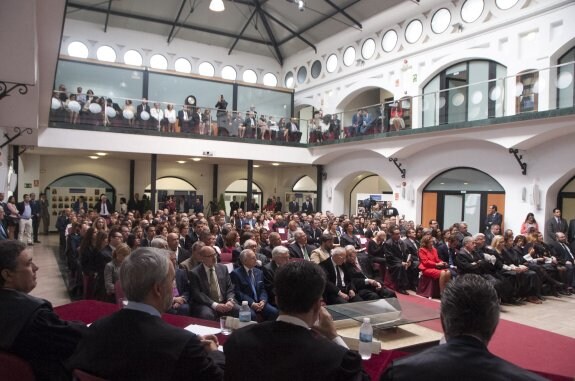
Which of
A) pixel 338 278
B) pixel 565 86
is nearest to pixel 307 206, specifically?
pixel 565 86

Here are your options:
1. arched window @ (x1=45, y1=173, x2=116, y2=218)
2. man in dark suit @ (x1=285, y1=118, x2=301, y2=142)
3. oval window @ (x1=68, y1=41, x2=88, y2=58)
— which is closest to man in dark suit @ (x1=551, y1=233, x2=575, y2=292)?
man in dark suit @ (x1=285, y1=118, x2=301, y2=142)

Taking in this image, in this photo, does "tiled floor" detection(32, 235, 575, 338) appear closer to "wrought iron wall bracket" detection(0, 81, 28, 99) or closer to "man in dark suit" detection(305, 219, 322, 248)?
"wrought iron wall bracket" detection(0, 81, 28, 99)

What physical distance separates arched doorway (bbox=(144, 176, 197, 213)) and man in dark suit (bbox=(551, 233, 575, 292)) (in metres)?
16.0

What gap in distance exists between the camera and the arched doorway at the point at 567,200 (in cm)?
1121

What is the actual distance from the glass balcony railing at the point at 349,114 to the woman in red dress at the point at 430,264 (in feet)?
16.1

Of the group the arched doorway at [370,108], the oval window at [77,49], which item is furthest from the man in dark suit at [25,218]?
the arched doorway at [370,108]

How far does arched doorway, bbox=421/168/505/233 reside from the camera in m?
13.0

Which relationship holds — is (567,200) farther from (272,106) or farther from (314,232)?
(272,106)

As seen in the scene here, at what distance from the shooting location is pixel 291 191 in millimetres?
22828

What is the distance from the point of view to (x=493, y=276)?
784 cm

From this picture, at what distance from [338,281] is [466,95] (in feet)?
27.5

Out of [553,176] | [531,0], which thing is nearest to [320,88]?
[531,0]

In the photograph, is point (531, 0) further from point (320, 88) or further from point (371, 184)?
point (371, 184)

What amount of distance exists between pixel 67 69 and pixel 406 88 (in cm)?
1285
